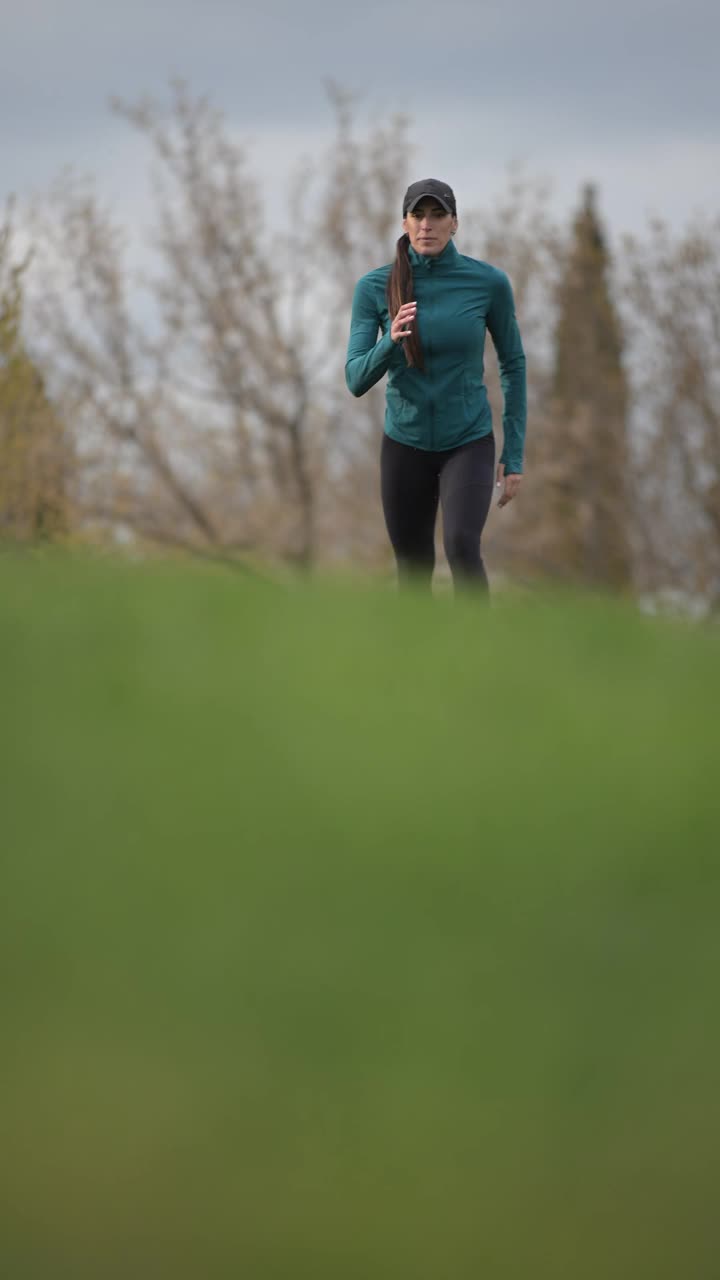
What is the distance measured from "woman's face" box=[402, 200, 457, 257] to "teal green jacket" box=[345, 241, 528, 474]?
49 millimetres

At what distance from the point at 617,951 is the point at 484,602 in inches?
25.7

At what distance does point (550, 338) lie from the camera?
88.4 ft

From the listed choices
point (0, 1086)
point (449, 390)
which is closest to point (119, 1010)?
point (0, 1086)

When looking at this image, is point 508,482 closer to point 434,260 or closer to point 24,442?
point 434,260

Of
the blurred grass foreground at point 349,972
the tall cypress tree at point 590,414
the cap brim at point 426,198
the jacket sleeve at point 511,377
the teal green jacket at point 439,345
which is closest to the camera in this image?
the blurred grass foreground at point 349,972

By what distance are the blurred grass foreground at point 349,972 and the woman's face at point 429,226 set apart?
4518 mm

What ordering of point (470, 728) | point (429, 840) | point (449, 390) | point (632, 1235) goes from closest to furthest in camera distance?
point (632, 1235), point (429, 840), point (470, 728), point (449, 390)

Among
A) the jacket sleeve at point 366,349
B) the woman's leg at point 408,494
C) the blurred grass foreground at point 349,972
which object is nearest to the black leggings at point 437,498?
the woman's leg at point 408,494

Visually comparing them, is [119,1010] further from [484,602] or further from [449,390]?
[449,390]

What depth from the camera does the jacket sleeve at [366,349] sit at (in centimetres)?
502

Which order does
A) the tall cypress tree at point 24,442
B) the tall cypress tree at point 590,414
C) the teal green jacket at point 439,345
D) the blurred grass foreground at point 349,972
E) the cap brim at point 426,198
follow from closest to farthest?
the blurred grass foreground at point 349,972
the cap brim at point 426,198
the teal green jacket at point 439,345
the tall cypress tree at point 24,442
the tall cypress tree at point 590,414

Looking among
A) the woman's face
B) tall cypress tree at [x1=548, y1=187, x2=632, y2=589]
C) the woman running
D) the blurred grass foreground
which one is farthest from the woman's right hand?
tall cypress tree at [x1=548, y1=187, x2=632, y2=589]

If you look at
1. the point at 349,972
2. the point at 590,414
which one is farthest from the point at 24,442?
the point at 349,972

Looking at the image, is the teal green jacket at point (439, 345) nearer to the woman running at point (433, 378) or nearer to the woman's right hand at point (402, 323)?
the woman running at point (433, 378)
